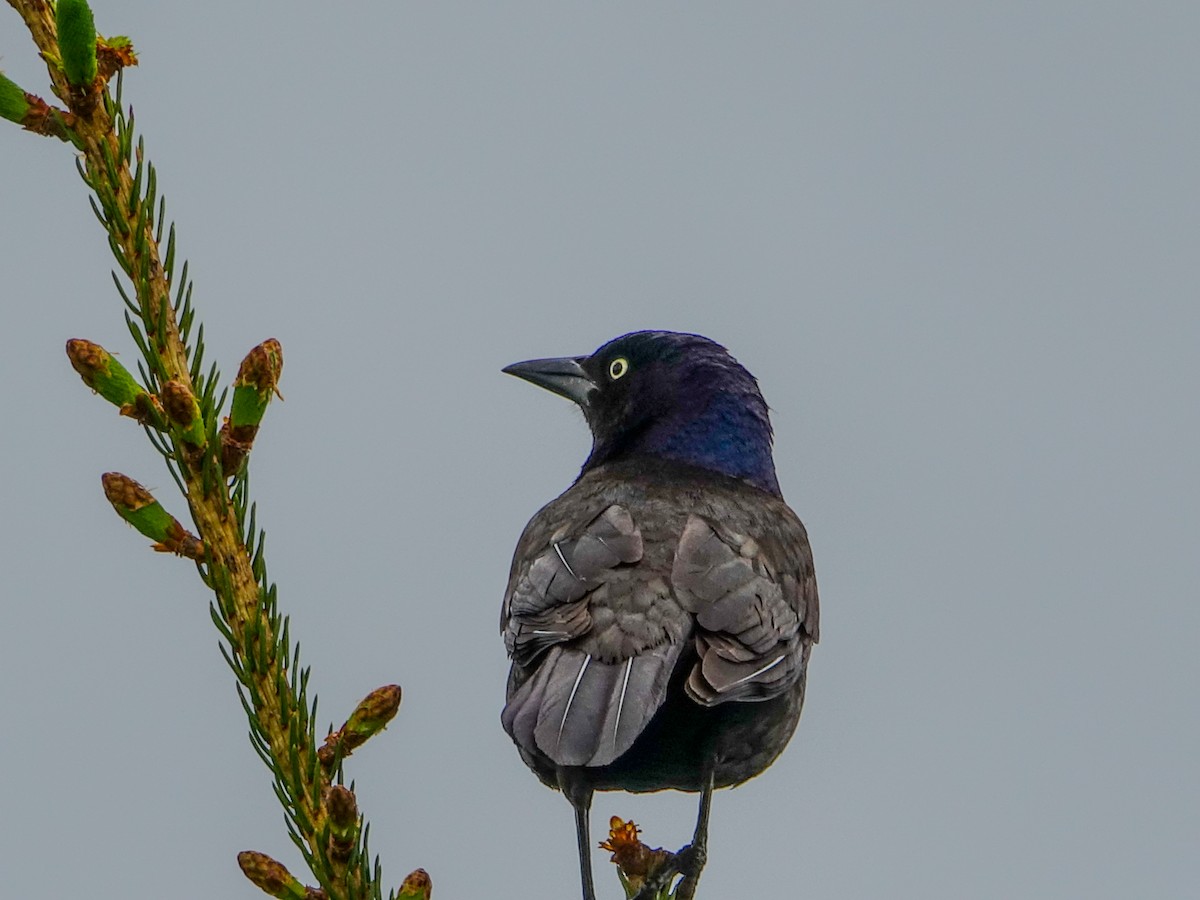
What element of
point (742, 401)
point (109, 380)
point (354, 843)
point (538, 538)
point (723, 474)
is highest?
point (742, 401)

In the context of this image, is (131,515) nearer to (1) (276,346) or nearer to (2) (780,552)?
(1) (276,346)

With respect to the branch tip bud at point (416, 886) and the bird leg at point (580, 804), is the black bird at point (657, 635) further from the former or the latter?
the branch tip bud at point (416, 886)

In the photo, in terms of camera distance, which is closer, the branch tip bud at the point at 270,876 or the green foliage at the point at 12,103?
the branch tip bud at the point at 270,876

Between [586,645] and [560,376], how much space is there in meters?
3.00

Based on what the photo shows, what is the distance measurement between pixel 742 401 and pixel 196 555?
441 centimetres

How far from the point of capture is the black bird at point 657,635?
4480mm

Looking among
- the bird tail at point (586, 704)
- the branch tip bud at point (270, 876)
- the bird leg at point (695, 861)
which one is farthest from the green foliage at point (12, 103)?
the bird leg at point (695, 861)

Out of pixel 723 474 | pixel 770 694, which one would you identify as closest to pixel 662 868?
pixel 770 694

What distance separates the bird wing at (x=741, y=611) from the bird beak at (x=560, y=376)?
196 centimetres

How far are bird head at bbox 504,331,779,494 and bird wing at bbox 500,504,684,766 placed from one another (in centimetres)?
143

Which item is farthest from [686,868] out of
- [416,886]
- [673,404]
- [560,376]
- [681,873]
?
[560,376]

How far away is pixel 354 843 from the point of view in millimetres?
2850

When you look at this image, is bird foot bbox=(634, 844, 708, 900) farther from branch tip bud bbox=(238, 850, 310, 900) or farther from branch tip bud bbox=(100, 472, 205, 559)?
branch tip bud bbox=(100, 472, 205, 559)

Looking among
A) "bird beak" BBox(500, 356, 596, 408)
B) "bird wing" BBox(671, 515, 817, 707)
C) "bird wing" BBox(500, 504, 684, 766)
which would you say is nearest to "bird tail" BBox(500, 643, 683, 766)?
"bird wing" BBox(500, 504, 684, 766)
